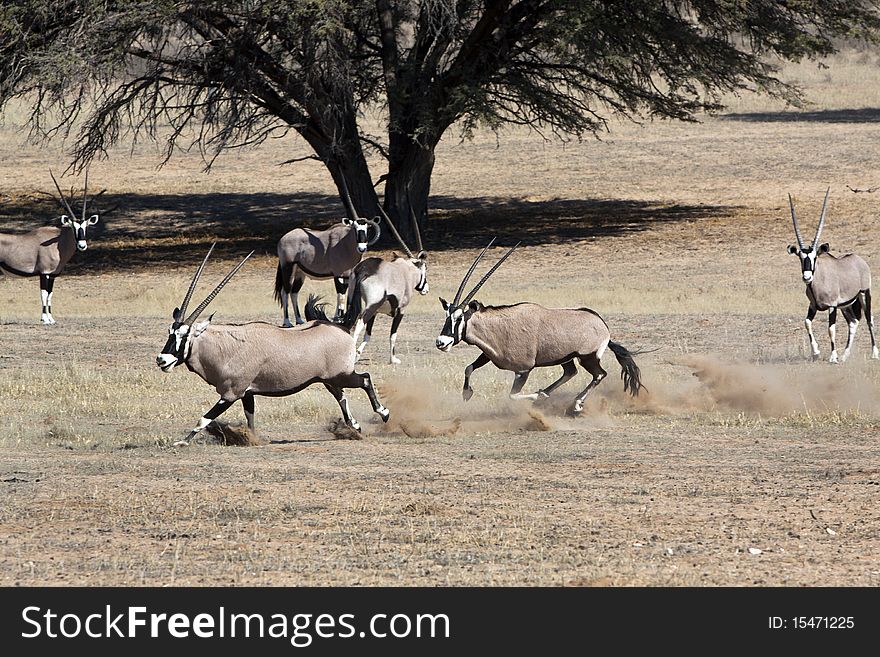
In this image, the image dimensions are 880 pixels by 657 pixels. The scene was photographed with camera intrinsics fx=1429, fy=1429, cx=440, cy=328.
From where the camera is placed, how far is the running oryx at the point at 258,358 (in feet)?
41.5

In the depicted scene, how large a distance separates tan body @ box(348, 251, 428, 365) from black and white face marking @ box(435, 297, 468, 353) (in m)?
4.68

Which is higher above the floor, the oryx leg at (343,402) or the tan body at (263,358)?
the tan body at (263,358)

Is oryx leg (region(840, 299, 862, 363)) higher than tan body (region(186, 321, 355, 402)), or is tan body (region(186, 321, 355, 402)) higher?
tan body (region(186, 321, 355, 402))

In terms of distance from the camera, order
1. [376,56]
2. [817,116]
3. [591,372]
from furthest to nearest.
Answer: [817,116] < [376,56] < [591,372]

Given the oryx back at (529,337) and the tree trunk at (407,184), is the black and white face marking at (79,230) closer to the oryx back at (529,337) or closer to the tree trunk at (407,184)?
the tree trunk at (407,184)

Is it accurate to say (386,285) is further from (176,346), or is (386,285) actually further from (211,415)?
(176,346)

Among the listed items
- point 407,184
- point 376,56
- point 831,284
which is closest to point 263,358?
point 831,284

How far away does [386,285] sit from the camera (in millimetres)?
19281

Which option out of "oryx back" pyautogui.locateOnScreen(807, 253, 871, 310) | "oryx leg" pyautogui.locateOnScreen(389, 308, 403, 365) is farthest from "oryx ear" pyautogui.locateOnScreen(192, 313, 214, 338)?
"oryx back" pyautogui.locateOnScreen(807, 253, 871, 310)

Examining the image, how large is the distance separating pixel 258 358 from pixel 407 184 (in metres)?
22.5

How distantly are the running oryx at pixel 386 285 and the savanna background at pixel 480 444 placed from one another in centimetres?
61

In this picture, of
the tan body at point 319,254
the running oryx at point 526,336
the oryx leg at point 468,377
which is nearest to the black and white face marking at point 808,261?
the running oryx at point 526,336

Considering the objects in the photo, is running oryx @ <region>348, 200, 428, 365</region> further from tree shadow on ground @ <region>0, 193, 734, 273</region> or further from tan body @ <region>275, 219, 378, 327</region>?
tree shadow on ground @ <region>0, 193, 734, 273</region>

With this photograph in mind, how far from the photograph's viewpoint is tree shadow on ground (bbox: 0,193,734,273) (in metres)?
34.7
